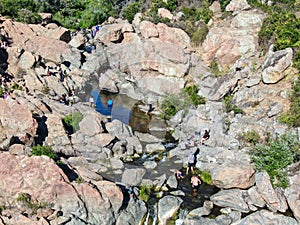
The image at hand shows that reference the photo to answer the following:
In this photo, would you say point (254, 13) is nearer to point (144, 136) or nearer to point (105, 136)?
point (144, 136)

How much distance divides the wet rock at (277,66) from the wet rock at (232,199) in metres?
11.8

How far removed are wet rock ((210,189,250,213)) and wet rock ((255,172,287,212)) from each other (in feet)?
3.71

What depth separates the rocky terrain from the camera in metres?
21.9

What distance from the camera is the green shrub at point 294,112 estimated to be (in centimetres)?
2895

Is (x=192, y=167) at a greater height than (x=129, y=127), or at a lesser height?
greater

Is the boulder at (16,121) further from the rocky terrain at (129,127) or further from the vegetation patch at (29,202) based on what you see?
the vegetation patch at (29,202)

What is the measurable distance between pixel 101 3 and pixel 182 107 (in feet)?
86.2

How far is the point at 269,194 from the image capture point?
24250 mm

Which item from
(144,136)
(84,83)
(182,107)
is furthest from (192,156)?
(84,83)

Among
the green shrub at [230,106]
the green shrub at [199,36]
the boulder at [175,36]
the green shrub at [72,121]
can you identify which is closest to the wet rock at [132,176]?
the green shrub at [72,121]

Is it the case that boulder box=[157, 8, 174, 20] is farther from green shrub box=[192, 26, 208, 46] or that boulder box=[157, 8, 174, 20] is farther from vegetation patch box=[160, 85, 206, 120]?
vegetation patch box=[160, 85, 206, 120]

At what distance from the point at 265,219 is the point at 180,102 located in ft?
52.4

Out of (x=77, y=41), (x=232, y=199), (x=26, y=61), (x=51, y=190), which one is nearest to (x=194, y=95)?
(x=232, y=199)

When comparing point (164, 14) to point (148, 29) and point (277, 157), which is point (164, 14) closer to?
point (148, 29)
